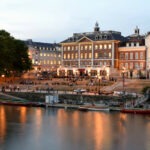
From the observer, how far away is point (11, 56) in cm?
10319

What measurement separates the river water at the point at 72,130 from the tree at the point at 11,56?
3084 centimetres

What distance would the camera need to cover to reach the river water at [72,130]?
4645cm

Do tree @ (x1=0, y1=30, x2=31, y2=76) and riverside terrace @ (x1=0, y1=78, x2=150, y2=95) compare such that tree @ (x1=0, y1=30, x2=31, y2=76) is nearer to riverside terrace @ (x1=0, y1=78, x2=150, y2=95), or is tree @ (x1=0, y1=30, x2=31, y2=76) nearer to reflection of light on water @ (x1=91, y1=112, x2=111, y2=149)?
riverside terrace @ (x1=0, y1=78, x2=150, y2=95)

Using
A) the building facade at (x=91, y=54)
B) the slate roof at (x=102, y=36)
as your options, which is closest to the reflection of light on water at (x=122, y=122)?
the building facade at (x=91, y=54)

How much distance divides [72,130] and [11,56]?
5224 centimetres

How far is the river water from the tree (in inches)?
1214

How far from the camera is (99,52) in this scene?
11369cm

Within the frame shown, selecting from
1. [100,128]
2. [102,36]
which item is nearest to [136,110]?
[100,128]

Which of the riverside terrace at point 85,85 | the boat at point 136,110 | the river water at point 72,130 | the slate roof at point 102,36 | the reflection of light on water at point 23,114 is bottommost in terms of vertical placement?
the river water at point 72,130

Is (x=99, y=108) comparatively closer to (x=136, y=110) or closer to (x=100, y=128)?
(x=136, y=110)

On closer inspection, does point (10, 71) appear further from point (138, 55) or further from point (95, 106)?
point (95, 106)

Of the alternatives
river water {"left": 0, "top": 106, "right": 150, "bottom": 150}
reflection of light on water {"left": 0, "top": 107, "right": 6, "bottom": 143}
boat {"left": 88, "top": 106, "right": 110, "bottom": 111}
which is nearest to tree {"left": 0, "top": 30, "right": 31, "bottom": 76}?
reflection of light on water {"left": 0, "top": 107, "right": 6, "bottom": 143}

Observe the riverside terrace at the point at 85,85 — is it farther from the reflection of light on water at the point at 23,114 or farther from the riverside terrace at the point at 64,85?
the reflection of light on water at the point at 23,114

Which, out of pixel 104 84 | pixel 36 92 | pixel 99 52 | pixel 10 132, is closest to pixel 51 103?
pixel 36 92
